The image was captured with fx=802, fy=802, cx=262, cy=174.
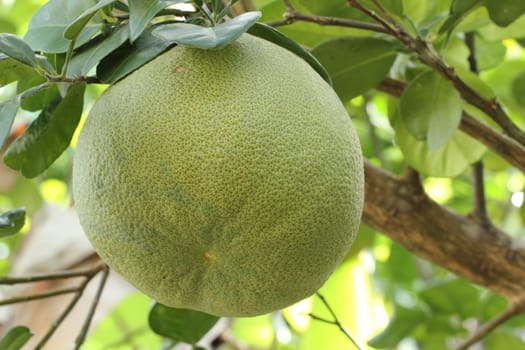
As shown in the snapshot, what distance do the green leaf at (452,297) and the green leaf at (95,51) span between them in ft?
3.10

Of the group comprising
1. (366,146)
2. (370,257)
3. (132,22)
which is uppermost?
(132,22)

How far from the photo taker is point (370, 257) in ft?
7.75

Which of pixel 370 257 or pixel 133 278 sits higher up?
pixel 133 278

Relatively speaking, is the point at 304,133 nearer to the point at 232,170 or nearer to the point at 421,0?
the point at 232,170

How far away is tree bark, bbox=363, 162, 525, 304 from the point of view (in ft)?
4.40

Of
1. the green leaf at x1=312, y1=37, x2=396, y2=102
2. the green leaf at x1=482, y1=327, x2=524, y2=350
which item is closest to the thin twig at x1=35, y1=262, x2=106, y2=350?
the green leaf at x1=312, y1=37, x2=396, y2=102

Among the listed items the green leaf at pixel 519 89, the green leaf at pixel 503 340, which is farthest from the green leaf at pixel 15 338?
the green leaf at pixel 519 89

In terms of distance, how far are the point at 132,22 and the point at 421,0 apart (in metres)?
0.65

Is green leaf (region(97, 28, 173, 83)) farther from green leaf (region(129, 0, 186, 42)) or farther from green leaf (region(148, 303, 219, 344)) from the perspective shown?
green leaf (region(148, 303, 219, 344))

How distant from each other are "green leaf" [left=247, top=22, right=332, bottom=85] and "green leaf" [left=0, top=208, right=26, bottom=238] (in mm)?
319

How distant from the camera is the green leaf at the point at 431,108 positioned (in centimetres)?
102

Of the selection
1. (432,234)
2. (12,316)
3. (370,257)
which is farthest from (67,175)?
(432,234)

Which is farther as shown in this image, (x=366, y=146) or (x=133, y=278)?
(x=366, y=146)

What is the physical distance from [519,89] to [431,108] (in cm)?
57
